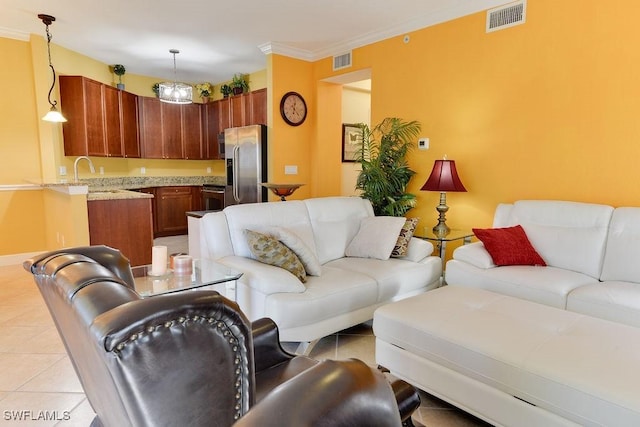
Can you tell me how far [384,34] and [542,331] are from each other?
3.85 metres

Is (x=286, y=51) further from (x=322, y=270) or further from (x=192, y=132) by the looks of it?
(x=322, y=270)

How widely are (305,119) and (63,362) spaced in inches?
164

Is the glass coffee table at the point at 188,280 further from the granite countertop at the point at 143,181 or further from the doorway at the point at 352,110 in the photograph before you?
the granite countertop at the point at 143,181

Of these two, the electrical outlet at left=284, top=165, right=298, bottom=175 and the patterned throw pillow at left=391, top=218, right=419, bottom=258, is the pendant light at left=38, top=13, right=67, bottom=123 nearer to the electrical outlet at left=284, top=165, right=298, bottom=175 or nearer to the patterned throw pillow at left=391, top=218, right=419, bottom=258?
the electrical outlet at left=284, top=165, right=298, bottom=175

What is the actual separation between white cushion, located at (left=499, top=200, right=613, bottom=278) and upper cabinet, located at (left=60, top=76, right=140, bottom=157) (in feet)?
18.1

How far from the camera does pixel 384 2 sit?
376 cm

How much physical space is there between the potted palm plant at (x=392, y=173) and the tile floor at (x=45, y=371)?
1640 millimetres

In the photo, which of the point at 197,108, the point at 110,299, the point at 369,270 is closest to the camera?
the point at 110,299

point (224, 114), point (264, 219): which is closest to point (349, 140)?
point (224, 114)

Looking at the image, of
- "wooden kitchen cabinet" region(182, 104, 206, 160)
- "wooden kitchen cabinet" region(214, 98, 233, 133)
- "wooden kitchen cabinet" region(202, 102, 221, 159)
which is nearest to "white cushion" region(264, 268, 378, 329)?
"wooden kitchen cabinet" region(214, 98, 233, 133)

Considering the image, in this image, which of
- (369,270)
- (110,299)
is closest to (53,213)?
(369,270)

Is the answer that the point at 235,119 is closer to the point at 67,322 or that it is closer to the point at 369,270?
the point at 369,270

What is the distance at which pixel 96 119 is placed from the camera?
217 inches

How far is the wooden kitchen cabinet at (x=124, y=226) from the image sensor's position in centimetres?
400
